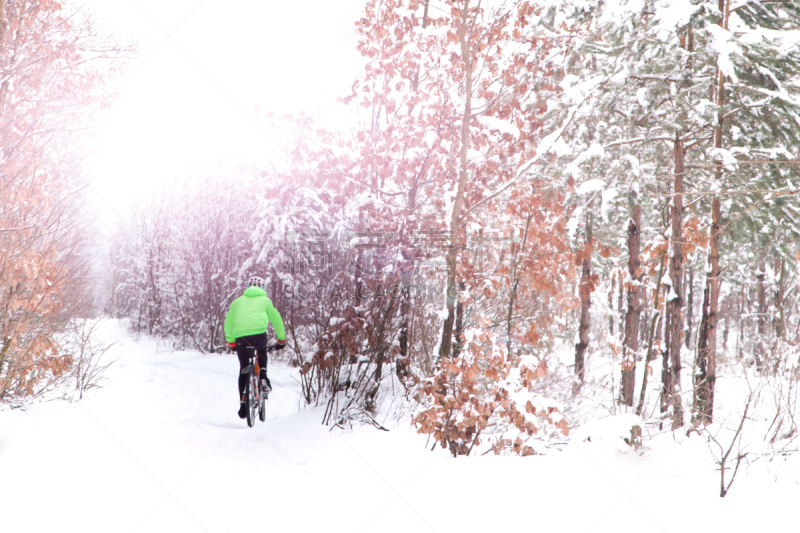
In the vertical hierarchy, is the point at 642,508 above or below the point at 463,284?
below

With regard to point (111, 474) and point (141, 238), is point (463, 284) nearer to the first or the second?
point (111, 474)

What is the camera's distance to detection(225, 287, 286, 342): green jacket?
22.8 ft

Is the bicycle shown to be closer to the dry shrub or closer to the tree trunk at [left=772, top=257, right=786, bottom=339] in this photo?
the dry shrub

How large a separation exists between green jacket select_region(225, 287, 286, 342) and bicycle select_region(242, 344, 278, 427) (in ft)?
0.91

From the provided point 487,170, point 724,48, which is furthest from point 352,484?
point 724,48

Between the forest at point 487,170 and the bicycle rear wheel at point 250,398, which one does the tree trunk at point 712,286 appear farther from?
the bicycle rear wheel at point 250,398

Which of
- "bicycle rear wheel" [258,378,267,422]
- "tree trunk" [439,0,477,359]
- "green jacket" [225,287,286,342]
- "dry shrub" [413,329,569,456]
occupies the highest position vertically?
"tree trunk" [439,0,477,359]

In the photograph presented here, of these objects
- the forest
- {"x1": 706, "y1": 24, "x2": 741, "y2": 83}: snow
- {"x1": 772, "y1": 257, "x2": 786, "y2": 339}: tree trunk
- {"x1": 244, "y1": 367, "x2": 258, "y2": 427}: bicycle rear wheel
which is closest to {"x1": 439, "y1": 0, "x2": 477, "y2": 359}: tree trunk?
the forest

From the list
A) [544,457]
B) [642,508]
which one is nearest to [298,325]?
[544,457]

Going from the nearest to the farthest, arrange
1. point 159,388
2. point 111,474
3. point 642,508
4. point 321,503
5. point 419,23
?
point 642,508 < point 321,503 < point 111,474 < point 419,23 < point 159,388

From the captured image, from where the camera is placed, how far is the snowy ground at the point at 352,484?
11.8ft

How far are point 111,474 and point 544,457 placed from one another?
400 centimetres

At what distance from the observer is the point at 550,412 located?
179 inches

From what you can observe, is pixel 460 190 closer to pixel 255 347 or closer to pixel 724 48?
pixel 724 48
